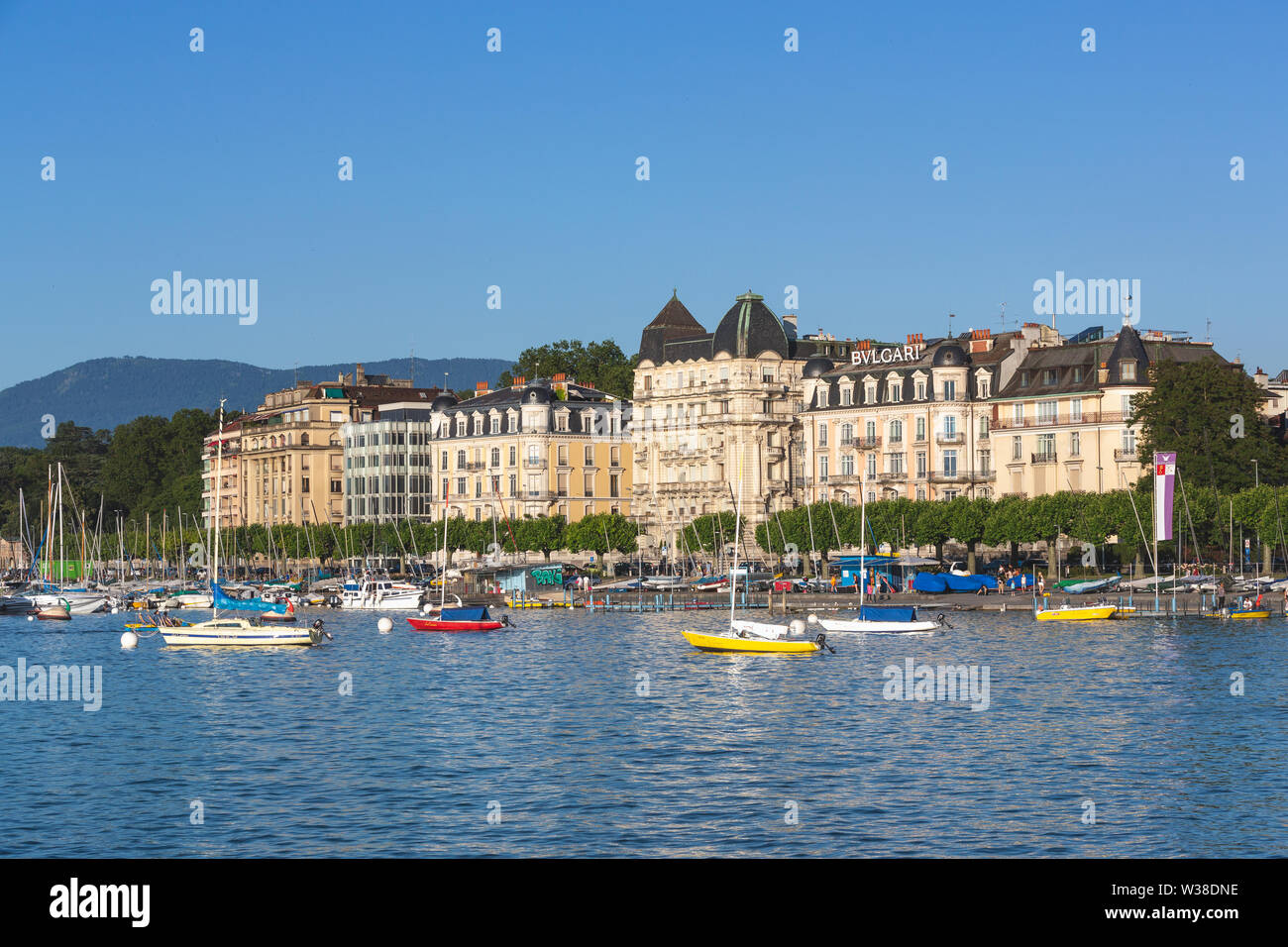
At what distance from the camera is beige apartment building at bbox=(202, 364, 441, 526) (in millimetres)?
174750

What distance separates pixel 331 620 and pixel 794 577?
31140mm

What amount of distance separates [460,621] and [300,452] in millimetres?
88841

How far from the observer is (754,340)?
134 meters

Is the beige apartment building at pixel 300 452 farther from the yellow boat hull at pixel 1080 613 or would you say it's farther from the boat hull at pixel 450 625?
the yellow boat hull at pixel 1080 613

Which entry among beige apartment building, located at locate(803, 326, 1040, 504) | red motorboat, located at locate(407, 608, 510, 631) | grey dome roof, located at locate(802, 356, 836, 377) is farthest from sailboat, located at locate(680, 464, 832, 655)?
grey dome roof, located at locate(802, 356, 836, 377)

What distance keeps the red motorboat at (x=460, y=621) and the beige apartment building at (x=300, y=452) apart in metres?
80.4

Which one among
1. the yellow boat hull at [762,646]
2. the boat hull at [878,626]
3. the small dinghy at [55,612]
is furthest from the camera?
the small dinghy at [55,612]

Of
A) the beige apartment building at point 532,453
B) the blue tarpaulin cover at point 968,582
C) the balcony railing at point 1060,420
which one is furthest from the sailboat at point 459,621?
the beige apartment building at point 532,453

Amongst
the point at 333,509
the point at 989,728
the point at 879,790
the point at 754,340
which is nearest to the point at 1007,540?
the point at 754,340

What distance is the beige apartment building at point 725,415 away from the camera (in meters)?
133

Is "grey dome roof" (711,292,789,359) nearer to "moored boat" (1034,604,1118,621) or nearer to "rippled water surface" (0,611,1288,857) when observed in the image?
"moored boat" (1034,604,1118,621)
